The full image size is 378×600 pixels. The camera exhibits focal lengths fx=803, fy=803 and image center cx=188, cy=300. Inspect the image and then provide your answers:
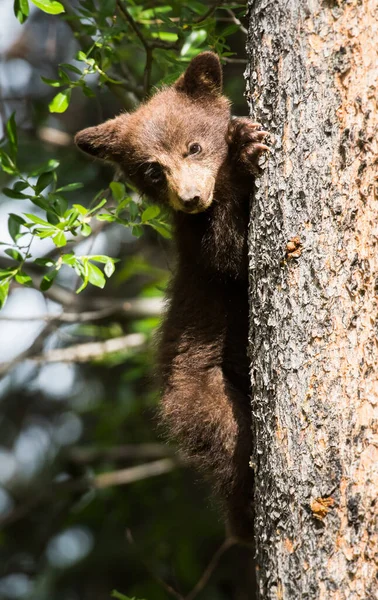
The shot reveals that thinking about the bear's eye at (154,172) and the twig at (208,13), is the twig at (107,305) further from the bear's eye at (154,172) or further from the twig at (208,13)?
the twig at (208,13)

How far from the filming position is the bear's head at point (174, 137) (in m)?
4.75

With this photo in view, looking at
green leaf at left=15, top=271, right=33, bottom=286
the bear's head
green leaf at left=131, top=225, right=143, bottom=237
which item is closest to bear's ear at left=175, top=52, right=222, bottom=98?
the bear's head

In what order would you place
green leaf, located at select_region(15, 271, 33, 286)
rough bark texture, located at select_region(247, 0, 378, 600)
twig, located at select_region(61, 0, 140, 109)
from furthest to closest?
twig, located at select_region(61, 0, 140, 109)
green leaf, located at select_region(15, 271, 33, 286)
rough bark texture, located at select_region(247, 0, 378, 600)

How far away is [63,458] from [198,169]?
585 cm

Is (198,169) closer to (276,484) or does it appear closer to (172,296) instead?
(172,296)

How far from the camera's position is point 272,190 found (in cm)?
345

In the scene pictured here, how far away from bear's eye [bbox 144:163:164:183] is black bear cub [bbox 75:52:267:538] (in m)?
0.01

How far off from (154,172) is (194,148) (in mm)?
364

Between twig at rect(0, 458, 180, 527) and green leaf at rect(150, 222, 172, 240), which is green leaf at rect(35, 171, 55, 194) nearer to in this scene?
green leaf at rect(150, 222, 172, 240)

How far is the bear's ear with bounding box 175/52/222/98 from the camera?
190 inches

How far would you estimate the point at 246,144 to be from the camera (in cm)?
384

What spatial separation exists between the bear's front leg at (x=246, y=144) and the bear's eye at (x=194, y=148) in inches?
22.8

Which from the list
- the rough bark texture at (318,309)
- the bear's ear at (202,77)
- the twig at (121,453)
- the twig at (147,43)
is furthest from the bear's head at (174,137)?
the twig at (121,453)

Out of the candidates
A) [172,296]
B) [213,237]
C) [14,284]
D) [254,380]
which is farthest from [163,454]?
[254,380]
